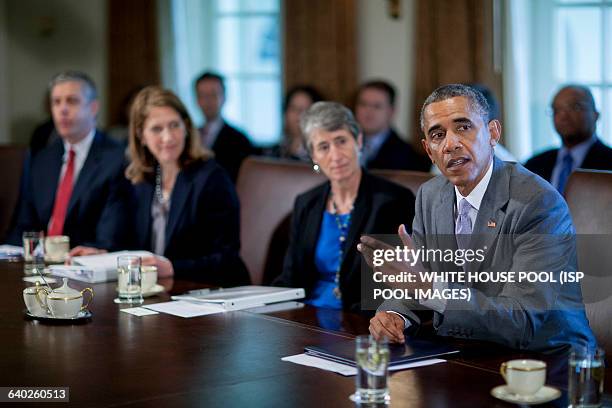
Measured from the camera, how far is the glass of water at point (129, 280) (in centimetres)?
315

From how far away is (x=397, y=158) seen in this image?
5.96 m

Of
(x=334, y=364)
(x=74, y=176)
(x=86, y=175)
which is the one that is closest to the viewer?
(x=334, y=364)

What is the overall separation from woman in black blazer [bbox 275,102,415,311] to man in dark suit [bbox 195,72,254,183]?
2778 mm

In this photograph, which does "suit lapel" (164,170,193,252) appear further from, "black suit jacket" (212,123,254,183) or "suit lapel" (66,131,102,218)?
"black suit jacket" (212,123,254,183)

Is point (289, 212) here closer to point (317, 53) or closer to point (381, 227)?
point (381, 227)

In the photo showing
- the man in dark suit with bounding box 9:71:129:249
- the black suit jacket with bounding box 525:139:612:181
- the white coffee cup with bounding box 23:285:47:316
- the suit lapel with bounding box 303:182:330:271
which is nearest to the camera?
the white coffee cup with bounding box 23:285:47:316

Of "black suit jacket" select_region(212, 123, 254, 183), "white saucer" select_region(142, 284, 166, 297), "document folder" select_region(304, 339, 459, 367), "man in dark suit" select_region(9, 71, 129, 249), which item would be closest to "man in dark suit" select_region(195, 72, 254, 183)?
"black suit jacket" select_region(212, 123, 254, 183)

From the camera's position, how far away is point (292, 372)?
2270mm

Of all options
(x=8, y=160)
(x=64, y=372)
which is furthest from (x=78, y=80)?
(x=64, y=372)

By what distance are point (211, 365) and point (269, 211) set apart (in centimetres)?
196

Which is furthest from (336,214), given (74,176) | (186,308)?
(74,176)

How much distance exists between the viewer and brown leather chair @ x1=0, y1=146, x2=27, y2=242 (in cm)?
539

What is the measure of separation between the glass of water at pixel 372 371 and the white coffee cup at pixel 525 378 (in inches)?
9.4

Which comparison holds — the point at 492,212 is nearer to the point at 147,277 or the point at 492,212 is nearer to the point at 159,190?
the point at 147,277
